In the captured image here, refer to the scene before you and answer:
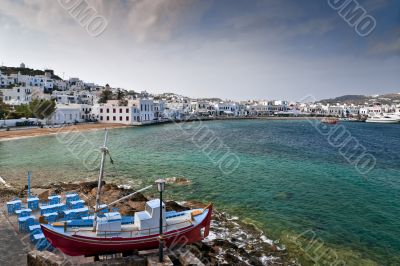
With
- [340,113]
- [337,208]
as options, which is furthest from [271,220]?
[340,113]

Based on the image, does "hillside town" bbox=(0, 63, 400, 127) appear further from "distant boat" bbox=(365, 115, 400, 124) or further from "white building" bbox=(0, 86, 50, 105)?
"distant boat" bbox=(365, 115, 400, 124)

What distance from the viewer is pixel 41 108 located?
69312 mm

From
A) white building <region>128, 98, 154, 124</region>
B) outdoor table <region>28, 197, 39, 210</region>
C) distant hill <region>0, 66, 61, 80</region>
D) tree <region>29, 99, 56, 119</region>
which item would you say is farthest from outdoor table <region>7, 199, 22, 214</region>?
distant hill <region>0, 66, 61, 80</region>

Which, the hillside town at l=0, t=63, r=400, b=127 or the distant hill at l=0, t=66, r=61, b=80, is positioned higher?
the distant hill at l=0, t=66, r=61, b=80

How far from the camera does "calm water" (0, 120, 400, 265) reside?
16819mm

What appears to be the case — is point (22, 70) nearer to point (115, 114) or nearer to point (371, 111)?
point (115, 114)

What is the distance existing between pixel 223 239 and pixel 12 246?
932 cm

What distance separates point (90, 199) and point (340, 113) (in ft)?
605

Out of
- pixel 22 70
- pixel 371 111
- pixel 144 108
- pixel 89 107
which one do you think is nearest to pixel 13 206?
pixel 89 107

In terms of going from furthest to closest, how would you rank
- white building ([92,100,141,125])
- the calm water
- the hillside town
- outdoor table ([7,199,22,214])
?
white building ([92,100,141,125])
the hillside town
the calm water
outdoor table ([7,199,22,214])

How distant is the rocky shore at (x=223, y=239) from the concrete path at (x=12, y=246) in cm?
185

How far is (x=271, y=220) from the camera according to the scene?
18.4 m

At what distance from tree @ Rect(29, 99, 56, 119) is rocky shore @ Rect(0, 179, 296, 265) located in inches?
2134

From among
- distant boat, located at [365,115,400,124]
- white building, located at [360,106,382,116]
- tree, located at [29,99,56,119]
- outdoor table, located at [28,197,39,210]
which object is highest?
white building, located at [360,106,382,116]
